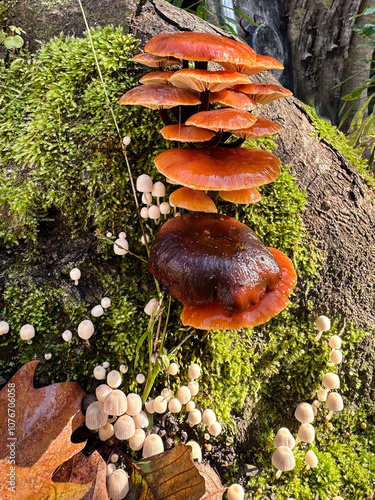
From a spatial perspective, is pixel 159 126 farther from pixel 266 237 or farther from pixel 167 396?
pixel 167 396

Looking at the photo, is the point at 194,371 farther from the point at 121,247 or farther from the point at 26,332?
the point at 26,332

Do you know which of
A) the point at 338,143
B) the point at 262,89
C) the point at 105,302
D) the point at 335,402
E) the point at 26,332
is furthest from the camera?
the point at 338,143

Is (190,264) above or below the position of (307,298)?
above

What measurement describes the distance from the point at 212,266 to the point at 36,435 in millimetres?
1105

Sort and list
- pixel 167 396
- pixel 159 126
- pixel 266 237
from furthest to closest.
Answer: pixel 266 237 → pixel 159 126 → pixel 167 396

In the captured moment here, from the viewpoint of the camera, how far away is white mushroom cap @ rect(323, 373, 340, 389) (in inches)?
85.4

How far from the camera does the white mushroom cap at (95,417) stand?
5.52 feet

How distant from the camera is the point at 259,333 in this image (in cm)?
231

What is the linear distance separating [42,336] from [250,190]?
4.60ft

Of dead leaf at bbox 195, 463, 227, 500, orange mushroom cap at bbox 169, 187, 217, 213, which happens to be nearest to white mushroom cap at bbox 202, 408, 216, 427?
dead leaf at bbox 195, 463, 227, 500

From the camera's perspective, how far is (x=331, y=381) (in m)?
2.17

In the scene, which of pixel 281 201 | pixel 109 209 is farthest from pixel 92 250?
pixel 281 201

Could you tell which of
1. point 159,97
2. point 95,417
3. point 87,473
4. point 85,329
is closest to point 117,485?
point 87,473

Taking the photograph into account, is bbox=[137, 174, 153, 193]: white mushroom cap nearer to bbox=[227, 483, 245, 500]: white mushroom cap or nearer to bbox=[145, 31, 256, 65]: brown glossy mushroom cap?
bbox=[145, 31, 256, 65]: brown glossy mushroom cap
